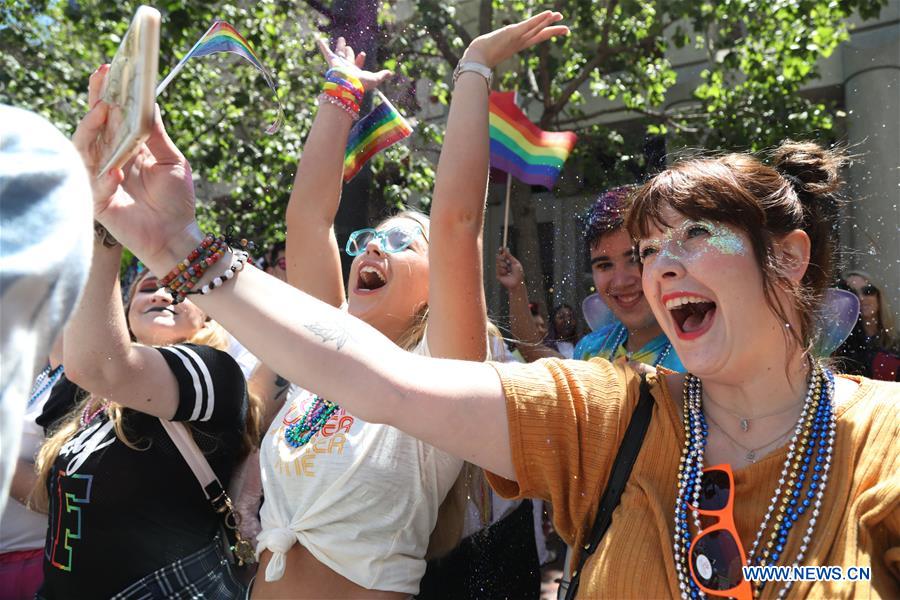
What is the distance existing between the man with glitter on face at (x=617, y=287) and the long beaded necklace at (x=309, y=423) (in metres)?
0.97

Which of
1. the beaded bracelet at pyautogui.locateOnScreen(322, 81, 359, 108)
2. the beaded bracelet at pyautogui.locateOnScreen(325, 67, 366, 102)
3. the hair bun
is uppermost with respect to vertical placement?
the hair bun

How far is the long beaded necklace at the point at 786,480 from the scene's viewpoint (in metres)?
1.36

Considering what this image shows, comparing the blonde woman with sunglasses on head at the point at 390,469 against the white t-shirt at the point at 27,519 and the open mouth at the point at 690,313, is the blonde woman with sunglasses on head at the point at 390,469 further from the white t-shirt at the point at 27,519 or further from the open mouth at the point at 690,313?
the white t-shirt at the point at 27,519

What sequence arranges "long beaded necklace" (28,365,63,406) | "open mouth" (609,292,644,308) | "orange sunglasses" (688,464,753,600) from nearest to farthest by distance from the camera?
"orange sunglasses" (688,464,753,600) → "open mouth" (609,292,644,308) → "long beaded necklace" (28,365,63,406)

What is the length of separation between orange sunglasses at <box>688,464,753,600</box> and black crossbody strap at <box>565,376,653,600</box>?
0.41 feet

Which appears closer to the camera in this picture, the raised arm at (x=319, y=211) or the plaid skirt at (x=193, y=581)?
the plaid skirt at (x=193, y=581)

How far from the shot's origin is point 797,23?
19.9ft

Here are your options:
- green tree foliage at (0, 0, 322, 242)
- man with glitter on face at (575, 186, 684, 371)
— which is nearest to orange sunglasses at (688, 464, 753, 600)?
man with glitter on face at (575, 186, 684, 371)

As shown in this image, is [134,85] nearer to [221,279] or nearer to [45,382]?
[221,279]

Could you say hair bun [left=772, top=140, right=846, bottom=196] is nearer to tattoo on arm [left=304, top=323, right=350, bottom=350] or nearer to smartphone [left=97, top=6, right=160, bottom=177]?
tattoo on arm [left=304, top=323, right=350, bottom=350]

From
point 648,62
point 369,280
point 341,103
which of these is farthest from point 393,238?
point 648,62

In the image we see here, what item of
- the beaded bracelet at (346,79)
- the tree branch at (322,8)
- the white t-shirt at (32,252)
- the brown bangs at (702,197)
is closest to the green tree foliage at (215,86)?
the tree branch at (322,8)

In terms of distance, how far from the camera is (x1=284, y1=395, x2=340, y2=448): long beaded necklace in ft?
6.59

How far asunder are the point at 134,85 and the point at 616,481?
40.0 inches
